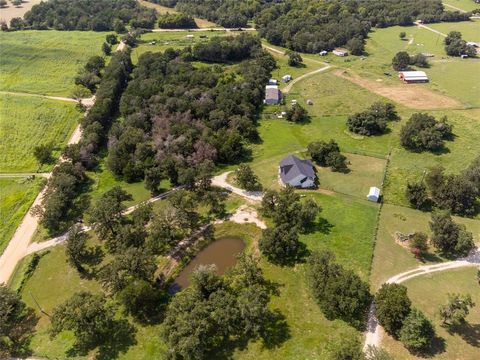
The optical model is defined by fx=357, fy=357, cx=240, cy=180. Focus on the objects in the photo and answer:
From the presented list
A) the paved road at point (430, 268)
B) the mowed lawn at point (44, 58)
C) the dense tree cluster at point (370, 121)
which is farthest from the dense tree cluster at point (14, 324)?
the mowed lawn at point (44, 58)

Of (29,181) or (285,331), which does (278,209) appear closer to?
(285,331)

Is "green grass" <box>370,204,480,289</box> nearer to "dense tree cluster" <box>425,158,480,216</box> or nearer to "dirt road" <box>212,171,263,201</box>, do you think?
"dense tree cluster" <box>425,158,480,216</box>

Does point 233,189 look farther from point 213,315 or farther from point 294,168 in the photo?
point 213,315

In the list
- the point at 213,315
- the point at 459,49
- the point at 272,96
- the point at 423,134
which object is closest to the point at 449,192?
the point at 423,134

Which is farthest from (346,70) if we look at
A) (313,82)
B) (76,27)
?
(76,27)

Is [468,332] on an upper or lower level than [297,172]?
lower

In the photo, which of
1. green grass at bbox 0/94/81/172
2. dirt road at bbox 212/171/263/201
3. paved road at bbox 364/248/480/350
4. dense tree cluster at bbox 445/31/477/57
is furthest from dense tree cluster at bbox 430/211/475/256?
dense tree cluster at bbox 445/31/477/57
